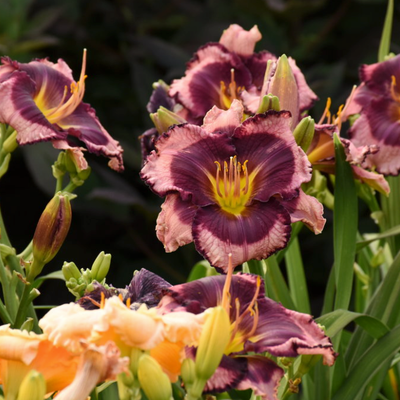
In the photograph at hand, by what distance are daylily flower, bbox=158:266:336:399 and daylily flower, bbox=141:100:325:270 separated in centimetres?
2

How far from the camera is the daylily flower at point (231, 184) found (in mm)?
420

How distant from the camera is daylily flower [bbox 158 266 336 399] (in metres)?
0.35

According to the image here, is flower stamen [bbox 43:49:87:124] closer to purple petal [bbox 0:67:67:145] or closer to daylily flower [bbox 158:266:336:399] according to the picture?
purple petal [bbox 0:67:67:145]

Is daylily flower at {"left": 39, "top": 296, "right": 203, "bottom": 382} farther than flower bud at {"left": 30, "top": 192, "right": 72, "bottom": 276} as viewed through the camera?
No

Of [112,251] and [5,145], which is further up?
[5,145]

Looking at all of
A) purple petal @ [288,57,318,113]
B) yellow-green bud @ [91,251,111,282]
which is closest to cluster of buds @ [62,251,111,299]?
yellow-green bud @ [91,251,111,282]

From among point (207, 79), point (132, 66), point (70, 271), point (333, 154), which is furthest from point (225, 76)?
point (132, 66)

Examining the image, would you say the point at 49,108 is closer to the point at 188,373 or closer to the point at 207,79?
the point at 207,79

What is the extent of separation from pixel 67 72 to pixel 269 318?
0.28 m

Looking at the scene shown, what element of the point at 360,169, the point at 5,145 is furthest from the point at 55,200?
the point at 360,169

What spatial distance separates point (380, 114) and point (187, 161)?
196 mm

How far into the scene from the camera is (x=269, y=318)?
1.27ft

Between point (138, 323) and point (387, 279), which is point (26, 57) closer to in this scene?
point (387, 279)

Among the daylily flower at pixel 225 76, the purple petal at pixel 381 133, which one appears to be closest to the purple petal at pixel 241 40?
the daylily flower at pixel 225 76
